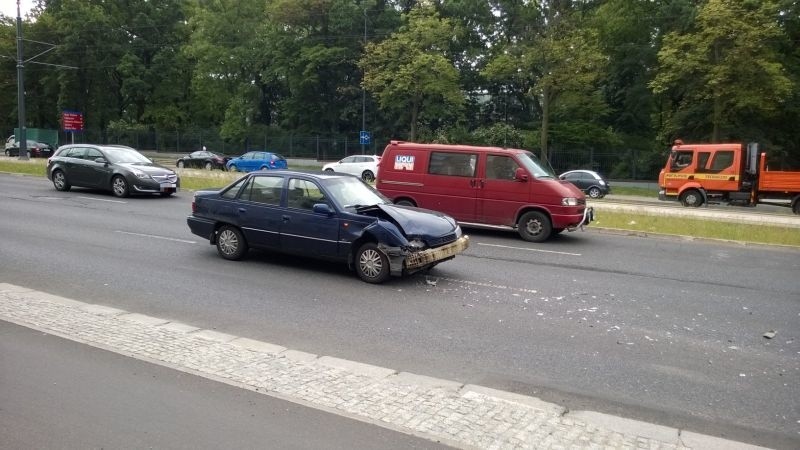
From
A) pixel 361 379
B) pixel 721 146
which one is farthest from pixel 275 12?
pixel 361 379

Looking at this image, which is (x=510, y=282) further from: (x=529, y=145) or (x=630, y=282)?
(x=529, y=145)

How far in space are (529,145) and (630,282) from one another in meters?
38.1

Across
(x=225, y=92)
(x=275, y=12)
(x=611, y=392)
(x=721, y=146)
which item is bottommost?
(x=611, y=392)

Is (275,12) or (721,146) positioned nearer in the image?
(721,146)

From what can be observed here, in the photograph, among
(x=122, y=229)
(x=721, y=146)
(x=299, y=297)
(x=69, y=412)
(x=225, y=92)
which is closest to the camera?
(x=69, y=412)

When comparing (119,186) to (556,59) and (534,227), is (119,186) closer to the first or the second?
(534,227)

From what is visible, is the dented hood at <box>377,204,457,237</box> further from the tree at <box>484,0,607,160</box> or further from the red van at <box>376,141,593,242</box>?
the tree at <box>484,0,607,160</box>

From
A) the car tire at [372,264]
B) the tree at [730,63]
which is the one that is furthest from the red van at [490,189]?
the tree at [730,63]

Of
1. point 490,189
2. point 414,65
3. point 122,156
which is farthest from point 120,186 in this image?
point 414,65

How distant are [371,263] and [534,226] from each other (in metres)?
5.85

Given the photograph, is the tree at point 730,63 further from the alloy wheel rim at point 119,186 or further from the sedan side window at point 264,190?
the sedan side window at point 264,190

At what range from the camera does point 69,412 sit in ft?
14.8

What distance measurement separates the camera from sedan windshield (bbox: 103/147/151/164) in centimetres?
1947

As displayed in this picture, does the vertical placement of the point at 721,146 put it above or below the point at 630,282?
above
